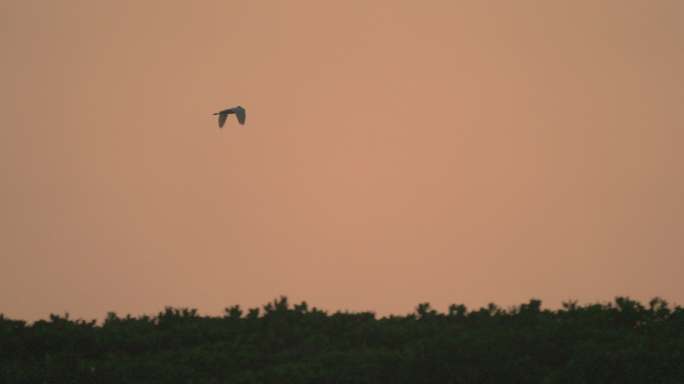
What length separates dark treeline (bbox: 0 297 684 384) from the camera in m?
24.5

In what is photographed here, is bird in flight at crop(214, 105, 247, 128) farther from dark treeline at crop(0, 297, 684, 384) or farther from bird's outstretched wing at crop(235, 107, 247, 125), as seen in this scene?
dark treeline at crop(0, 297, 684, 384)

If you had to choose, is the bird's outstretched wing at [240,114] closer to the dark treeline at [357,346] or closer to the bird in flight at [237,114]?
the bird in flight at [237,114]

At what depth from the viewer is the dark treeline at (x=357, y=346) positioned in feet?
80.3

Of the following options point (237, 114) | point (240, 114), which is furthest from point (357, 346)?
point (240, 114)

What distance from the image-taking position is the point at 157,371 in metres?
25.0

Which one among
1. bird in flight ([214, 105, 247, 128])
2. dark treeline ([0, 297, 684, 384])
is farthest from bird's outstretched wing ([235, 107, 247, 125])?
dark treeline ([0, 297, 684, 384])

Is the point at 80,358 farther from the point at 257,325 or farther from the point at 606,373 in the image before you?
the point at 606,373

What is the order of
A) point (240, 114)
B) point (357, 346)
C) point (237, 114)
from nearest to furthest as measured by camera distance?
point (357, 346) → point (237, 114) → point (240, 114)

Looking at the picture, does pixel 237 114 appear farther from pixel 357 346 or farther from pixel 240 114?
pixel 357 346

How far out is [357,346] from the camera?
27.1 meters

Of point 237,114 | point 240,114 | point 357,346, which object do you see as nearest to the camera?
point 357,346

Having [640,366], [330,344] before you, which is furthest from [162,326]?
[640,366]

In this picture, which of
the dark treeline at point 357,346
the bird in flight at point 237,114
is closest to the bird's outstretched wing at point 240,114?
the bird in flight at point 237,114

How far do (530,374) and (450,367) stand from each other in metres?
1.43
